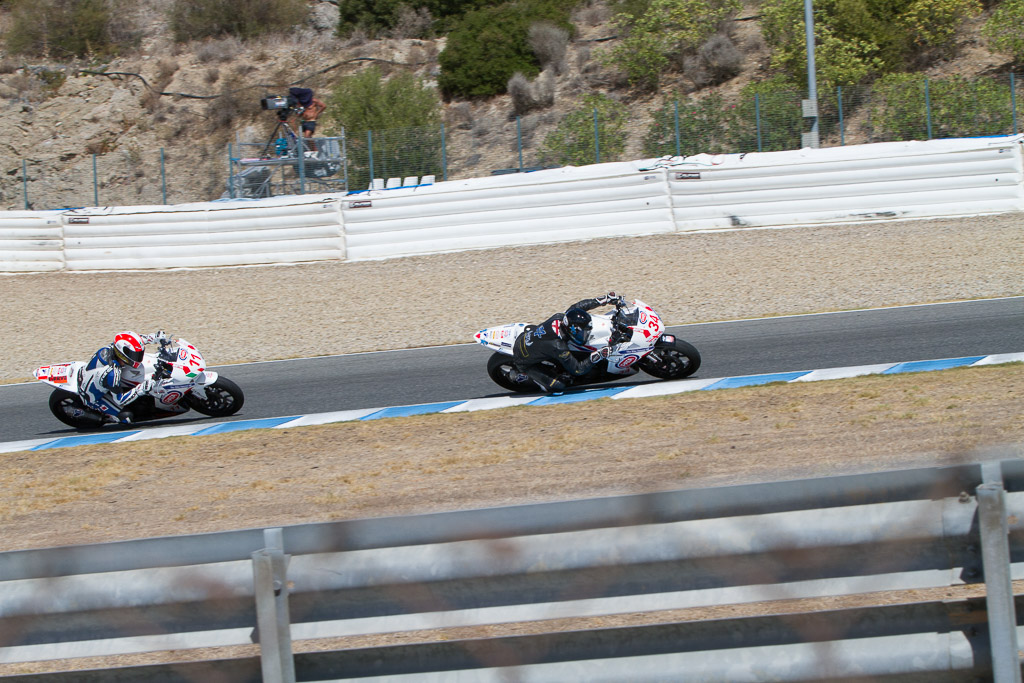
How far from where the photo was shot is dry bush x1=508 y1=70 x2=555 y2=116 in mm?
34000

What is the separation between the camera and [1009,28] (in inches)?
1134

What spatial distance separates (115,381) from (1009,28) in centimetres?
2696

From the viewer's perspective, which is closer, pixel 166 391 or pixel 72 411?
pixel 166 391

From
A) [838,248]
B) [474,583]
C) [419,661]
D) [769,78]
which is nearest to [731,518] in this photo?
[474,583]

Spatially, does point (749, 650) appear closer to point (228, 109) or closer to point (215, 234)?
point (215, 234)

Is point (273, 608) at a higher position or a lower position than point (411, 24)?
lower

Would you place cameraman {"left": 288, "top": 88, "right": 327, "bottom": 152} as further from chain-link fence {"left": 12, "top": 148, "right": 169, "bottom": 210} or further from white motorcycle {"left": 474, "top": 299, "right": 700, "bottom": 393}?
white motorcycle {"left": 474, "top": 299, "right": 700, "bottom": 393}

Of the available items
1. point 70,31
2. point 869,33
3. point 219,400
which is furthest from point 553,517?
point 70,31

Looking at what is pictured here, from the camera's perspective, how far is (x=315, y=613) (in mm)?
2934

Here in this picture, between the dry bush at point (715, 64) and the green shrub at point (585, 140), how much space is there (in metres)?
6.78

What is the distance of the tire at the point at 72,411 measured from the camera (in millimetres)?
10938

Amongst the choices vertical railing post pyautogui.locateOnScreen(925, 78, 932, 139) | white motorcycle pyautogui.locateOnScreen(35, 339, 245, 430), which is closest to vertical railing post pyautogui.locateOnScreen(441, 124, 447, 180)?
vertical railing post pyautogui.locateOnScreen(925, 78, 932, 139)

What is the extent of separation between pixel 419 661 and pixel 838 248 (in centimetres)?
1542

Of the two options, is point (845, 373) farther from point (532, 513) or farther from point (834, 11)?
point (834, 11)
